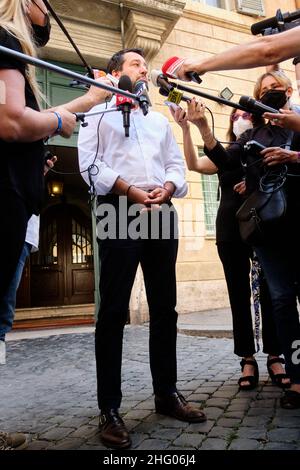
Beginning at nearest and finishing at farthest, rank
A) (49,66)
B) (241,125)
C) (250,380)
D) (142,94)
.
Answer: (49,66) → (142,94) → (250,380) → (241,125)

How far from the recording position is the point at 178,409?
210 centimetres

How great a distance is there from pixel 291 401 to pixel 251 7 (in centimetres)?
887

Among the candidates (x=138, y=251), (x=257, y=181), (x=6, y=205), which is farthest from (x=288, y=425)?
(x=6, y=205)

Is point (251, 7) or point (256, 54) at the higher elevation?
point (251, 7)

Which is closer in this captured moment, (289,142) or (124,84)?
(124,84)

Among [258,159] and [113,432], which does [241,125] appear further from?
[113,432]

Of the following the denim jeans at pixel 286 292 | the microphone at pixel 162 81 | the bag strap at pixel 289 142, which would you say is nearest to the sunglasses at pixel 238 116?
the bag strap at pixel 289 142

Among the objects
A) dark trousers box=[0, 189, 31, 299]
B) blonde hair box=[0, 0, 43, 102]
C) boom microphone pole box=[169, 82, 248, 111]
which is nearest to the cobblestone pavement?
dark trousers box=[0, 189, 31, 299]

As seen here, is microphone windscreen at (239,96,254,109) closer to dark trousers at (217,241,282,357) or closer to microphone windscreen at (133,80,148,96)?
microphone windscreen at (133,80,148,96)

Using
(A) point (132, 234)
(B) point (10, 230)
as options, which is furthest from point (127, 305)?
(B) point (10, 230)

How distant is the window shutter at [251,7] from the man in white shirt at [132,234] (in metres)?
7.50

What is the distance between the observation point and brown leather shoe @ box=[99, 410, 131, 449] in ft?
5.85

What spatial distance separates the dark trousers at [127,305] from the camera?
1978 millimetres

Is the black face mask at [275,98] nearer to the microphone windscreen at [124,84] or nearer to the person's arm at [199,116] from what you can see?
the person's arm at [199,116]
